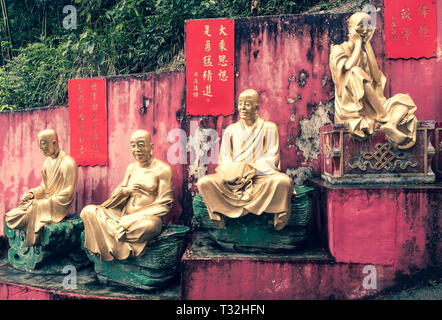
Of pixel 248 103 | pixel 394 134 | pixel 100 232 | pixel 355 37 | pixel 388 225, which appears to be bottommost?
pixel 100 232

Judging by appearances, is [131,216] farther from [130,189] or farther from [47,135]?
[47,135]

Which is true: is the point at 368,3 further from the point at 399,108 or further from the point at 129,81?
the point at 129,81

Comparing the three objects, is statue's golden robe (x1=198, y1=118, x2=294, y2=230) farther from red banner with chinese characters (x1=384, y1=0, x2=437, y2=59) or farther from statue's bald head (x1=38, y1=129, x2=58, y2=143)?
statue's bald head (x1=38, y1=129, x2=58, y2=143)

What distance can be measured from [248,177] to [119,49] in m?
3.86

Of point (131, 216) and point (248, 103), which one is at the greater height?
point (248, 103)

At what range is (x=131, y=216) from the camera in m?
3.58

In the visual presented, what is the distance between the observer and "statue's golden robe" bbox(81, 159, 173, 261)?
347 centimetres

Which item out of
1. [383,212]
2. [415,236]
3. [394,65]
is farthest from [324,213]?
[394,65]

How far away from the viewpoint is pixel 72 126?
4770mm

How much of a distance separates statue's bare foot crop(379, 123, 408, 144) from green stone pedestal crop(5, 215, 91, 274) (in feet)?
12.3

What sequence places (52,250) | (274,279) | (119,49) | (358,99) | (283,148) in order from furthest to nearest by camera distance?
(119,49) → (283,148) → (52,250) → (358,99) → (274,279)

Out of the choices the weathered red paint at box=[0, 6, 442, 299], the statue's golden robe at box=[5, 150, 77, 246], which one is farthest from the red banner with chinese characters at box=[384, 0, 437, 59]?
the statue's golden robe at box=[5, 150, 77, 246]

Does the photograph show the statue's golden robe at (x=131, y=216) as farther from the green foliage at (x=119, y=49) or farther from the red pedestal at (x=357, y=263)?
the green foliage at (x=119, y=49)

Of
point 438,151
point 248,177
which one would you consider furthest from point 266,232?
point 438,151
